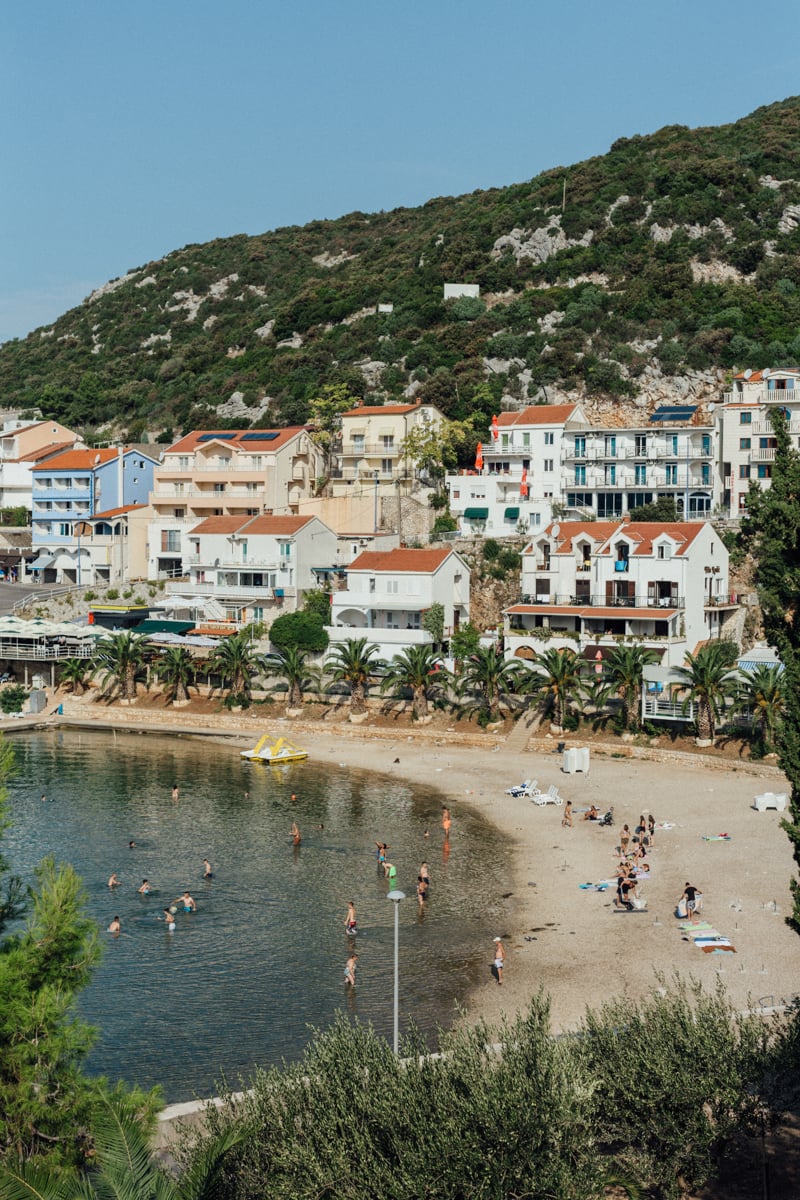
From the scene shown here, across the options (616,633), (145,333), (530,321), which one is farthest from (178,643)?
(145,333)

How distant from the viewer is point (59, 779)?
58781 millimetres

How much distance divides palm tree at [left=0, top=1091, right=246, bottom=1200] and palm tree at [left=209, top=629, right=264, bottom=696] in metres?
55.8

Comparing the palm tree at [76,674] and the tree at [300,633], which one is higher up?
the tree at [300,633]

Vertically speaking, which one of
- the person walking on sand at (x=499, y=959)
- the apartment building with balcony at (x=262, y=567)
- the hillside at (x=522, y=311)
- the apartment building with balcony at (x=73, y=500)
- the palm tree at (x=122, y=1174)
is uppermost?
the hillside at (x=522, y=311)

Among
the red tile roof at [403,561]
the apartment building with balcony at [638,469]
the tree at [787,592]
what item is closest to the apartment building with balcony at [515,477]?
the apartment building with balcony at [638,469]

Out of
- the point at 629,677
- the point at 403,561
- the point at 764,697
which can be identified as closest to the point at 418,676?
the point at 403,561

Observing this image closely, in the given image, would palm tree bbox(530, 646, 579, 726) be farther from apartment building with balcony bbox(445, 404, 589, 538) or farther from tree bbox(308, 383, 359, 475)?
tree bbox(308, 383, 359, 475)

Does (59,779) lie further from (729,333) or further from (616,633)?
(729,333)

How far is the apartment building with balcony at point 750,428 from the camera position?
82.8m

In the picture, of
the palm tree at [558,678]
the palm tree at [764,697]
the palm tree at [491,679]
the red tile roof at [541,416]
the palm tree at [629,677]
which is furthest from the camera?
the red tile roof at [541,416]

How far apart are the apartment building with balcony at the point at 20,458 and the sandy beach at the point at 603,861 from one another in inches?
2010

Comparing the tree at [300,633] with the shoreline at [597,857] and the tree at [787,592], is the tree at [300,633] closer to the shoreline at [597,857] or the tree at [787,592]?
the shoreline at [597,857]

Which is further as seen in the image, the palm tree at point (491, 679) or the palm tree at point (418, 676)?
the palm tree at point (418, 676)

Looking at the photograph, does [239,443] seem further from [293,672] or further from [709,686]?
[709,686]
